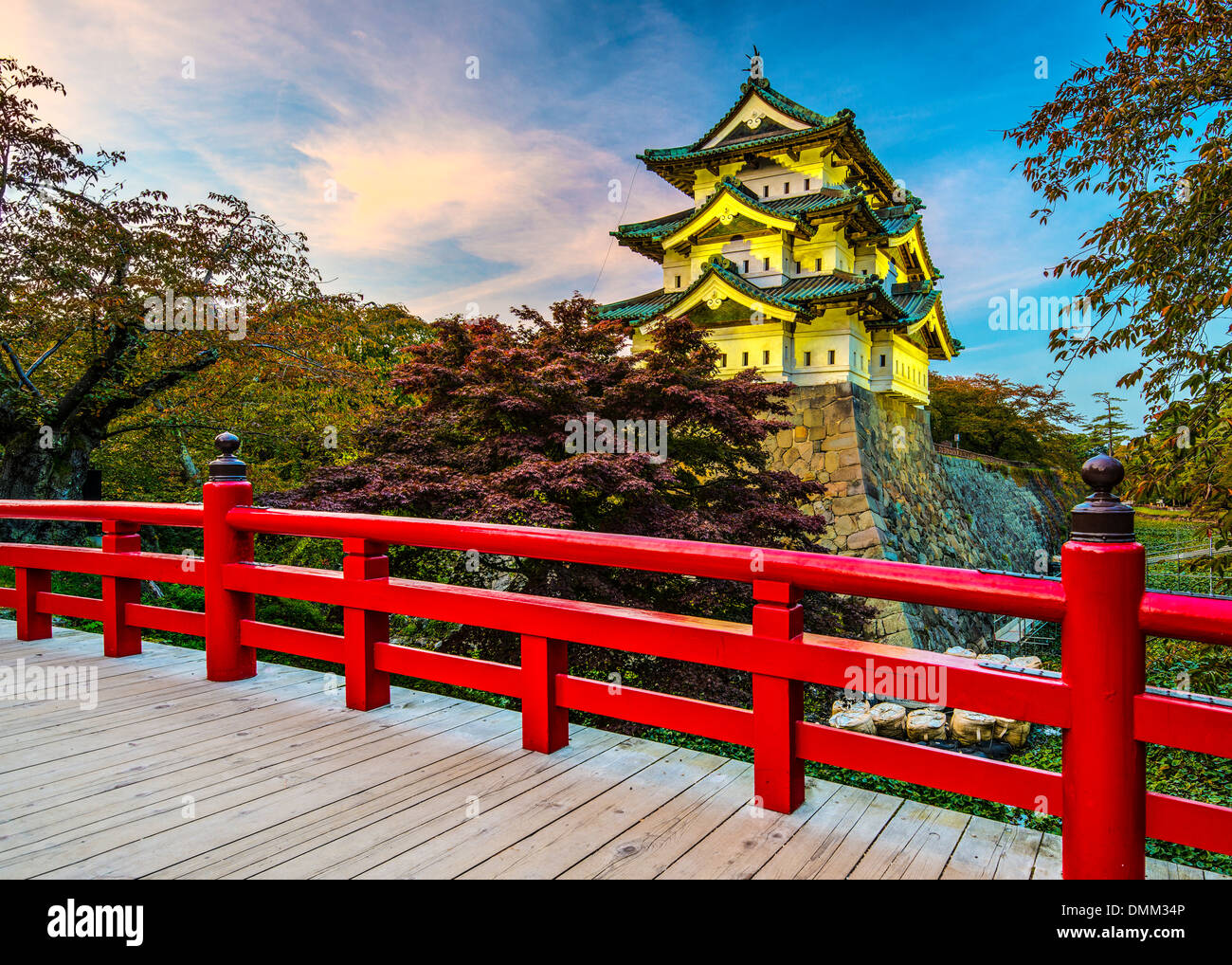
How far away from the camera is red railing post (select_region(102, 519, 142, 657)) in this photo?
3.97 metres

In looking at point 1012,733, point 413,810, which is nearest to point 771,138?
point 1012,733

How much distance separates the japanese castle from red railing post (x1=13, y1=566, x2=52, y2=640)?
11.6m

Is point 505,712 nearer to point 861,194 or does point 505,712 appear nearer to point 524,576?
point 524,576

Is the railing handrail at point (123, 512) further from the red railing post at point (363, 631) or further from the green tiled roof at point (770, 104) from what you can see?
the green tiled roof at point (770, 104)

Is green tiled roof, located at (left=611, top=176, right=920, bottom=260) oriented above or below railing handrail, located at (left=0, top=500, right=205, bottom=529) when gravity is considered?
above

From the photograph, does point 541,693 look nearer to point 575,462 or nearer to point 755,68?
point 575,462

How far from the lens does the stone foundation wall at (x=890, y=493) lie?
13672mm


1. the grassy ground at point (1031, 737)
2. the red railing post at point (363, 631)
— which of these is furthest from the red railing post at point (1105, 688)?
the grassy ground at point (1031, 737)

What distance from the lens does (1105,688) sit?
170 centimetres

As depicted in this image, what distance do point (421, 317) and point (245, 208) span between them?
45.5 feet

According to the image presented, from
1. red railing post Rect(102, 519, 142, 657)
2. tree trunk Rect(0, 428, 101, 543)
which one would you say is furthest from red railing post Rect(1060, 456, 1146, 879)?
tree trunk Rect(0, 428, 101, 543)

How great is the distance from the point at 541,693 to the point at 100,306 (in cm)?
888

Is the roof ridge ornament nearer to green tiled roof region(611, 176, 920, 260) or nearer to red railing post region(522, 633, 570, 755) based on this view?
green tiled roof region(611, 176, 920, 260)

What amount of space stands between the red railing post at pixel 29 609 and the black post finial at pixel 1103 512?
17.6 feet
